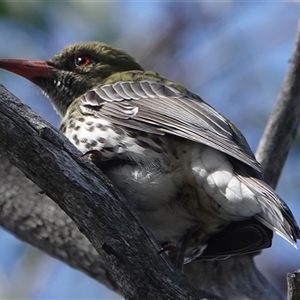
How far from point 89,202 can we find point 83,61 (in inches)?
77.8

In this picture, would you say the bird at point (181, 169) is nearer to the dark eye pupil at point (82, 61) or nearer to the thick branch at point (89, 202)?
the thick branch at point (89, 202)

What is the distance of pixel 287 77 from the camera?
516cm

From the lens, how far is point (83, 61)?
512 cm

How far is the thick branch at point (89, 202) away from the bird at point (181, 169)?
0.29m

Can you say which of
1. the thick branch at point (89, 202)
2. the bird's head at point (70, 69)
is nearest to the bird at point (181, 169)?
the thick branch at point (89, 202)

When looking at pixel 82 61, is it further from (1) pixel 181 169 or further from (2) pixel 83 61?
(1) pixel 181 169

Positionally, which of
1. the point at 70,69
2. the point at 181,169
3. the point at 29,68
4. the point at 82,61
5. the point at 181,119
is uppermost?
the point at 82,61

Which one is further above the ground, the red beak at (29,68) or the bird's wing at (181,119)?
the red beak at (29,68)

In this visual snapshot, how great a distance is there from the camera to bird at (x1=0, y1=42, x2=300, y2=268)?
12.1 feet

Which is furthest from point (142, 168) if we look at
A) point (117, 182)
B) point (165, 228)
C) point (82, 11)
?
point (82, 11)

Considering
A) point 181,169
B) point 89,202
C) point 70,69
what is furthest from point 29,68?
point 89,202

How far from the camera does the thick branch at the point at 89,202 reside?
128 inches

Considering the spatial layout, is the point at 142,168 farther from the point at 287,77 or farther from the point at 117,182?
the point at 287,77

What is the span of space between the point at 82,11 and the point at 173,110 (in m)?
1.89
